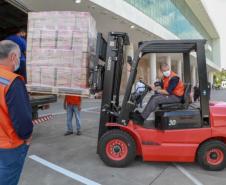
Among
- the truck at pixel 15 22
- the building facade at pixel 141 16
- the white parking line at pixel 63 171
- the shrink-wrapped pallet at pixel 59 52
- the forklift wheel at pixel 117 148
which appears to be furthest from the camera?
the building facade at pixel 141 16

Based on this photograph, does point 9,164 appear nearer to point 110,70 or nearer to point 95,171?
point 95,171

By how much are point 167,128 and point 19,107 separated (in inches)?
122

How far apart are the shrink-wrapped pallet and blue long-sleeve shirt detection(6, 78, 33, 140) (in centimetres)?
230

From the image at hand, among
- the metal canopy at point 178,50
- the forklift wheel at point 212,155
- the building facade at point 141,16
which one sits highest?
the building facade at point 141,16

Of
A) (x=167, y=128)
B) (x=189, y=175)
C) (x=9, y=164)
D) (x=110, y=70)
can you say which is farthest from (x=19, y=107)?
(x=189, y=175)

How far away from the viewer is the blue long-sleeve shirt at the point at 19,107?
239cm

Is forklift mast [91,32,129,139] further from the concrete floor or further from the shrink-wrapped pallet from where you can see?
the concrete floor

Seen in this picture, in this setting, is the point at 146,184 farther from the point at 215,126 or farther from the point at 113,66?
the point at 113,66

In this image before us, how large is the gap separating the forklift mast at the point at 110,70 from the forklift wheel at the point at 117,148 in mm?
372

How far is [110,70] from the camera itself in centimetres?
515

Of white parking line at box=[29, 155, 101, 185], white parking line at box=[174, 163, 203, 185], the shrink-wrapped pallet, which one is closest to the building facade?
the shrink-wrapped pallet

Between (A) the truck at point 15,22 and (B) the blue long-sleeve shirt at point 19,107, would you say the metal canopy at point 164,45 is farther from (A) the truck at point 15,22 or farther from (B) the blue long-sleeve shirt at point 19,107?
(A) the truck at point 15,22

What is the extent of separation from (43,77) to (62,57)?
1.61ft

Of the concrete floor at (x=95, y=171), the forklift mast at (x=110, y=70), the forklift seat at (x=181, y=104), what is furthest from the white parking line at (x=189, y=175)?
the forklift mast at (x=110, y=70)
